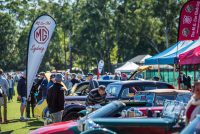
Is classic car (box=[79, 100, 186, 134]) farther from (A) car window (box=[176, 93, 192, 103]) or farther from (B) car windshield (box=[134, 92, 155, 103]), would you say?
(B) car windshield (box=[134, 92, 155, 103])

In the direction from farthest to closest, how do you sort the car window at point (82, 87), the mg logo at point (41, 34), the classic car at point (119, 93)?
the car window at point (82, 87)
the mg logo at point (41, 34)
the classic car at point (119, 93)

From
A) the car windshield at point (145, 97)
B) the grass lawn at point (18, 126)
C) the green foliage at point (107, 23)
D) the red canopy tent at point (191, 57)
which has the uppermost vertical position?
the green foliage at point (107, 23)

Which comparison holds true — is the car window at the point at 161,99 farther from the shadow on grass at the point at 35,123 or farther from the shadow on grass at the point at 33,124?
the shadow on grass at the point at 35,123

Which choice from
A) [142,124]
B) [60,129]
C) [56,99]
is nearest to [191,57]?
[56,99]

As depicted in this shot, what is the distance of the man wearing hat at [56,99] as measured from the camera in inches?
518

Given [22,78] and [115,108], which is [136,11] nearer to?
[22,78]

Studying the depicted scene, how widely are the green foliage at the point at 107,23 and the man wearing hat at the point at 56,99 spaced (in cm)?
4872

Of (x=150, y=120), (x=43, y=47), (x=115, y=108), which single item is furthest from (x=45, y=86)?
(x=150, y=120)

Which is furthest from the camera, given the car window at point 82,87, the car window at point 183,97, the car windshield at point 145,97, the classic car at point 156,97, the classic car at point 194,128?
the car window at point 82,87

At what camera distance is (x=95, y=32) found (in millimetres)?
71500

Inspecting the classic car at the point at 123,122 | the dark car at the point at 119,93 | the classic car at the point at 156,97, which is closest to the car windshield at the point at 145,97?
the classic car at the point at 156,97

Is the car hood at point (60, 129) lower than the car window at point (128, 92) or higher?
lower

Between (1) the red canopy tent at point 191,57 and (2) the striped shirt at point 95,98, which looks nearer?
(2) the striped shirt at point 95,98

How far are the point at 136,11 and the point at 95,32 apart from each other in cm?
838
